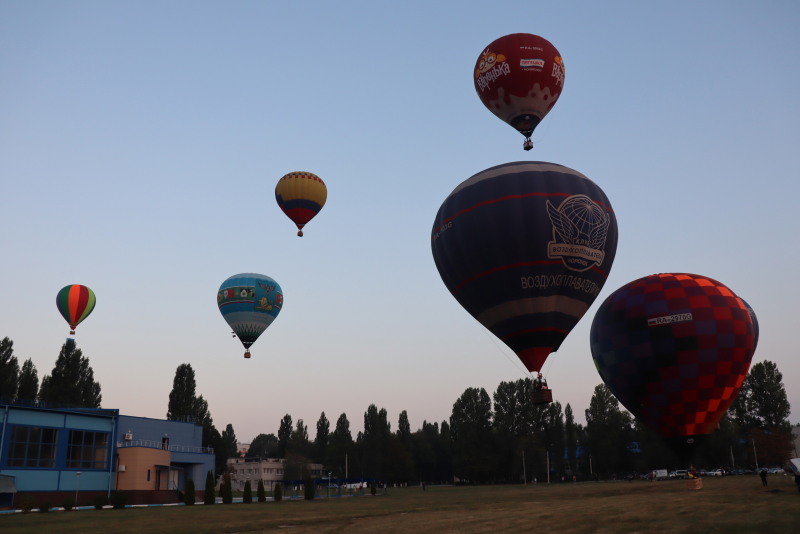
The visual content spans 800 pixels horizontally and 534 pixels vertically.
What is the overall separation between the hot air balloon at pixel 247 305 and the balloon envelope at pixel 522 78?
27875 millimetres

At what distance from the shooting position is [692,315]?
2691cm

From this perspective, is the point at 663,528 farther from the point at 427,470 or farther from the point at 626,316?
the point at 427,470

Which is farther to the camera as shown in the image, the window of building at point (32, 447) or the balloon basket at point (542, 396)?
the window of building at point (32, 447)

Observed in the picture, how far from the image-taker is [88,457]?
4434 centimetres

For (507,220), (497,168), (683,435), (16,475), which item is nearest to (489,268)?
(507,220)

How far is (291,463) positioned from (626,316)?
77.6 meters

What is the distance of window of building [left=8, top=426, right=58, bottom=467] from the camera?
3938 centimetres

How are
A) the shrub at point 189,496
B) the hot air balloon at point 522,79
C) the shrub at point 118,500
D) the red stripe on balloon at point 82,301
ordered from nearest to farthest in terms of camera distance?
the hot air balloon at point 522,79 → the shrub at point 118,500 → the shrub at point 189,496 → the red stripe on balloon at point 82,301

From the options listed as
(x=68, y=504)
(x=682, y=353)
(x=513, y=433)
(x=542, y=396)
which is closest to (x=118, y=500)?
(x=68, y=504)

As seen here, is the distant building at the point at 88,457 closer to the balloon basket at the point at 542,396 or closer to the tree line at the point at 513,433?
the tree line at the point at 513,433

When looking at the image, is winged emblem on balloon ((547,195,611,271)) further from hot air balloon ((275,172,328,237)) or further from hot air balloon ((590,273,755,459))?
hot air balloon ((275,172,328,237))

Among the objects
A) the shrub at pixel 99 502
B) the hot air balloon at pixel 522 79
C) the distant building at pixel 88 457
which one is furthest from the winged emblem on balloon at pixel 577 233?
the distant building at pixel 88 457

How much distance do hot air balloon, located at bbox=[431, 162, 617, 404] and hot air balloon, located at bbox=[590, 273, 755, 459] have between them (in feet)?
21.3

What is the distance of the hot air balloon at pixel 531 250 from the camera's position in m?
21.1
